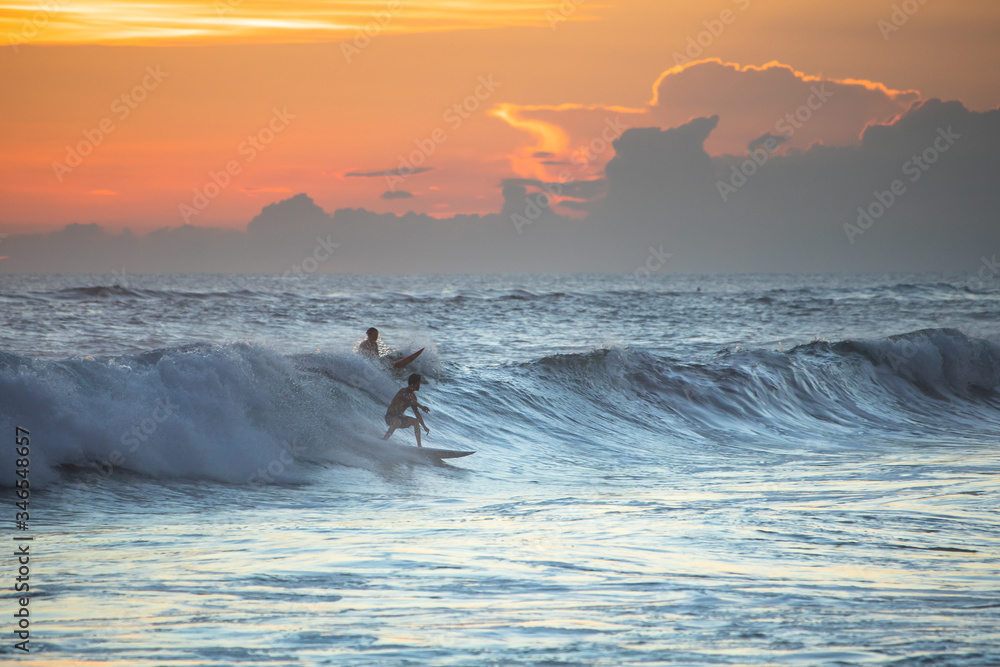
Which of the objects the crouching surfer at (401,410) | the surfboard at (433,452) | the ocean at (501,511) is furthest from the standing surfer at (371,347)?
the surfboard at (433,452)

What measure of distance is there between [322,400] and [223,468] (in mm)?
3001

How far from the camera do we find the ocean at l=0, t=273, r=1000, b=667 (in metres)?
5.36

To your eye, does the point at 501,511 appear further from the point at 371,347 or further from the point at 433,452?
the point at 371,347

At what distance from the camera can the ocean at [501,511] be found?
536 cm

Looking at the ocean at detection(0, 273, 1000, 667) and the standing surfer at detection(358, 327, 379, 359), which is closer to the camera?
the ocean at detection(0, 273, 1000, 667)

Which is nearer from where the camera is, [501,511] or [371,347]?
[501,511]

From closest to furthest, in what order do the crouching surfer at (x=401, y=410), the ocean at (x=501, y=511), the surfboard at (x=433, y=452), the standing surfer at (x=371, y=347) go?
the ocean at (x=501, y=511)
the surfboard at (x=433, y=452)
the crouching surfer at (x=401, y=410)
the standing surfer at (x=371, y=347)

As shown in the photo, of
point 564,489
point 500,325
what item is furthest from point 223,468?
point 500,325

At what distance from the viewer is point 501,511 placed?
31.3 ft

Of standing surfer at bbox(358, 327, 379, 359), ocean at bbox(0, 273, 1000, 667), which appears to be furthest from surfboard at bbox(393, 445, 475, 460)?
standing surfer at bbox(358, 327, 379, 359)

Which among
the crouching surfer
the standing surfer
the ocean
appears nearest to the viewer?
the ocean

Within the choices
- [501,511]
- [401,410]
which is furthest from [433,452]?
[501,511]

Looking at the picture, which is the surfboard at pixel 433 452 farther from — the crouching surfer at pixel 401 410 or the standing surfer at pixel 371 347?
the standing surfer at pixel 371 347

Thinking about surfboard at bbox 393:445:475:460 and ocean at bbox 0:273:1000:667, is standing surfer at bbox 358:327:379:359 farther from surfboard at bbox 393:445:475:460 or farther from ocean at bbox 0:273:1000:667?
surfboard at bbox 393:445:475:460
